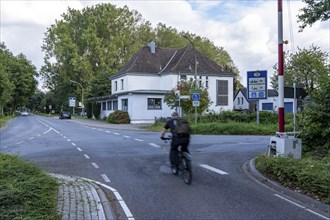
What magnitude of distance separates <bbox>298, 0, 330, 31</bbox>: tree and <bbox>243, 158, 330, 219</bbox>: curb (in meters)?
5.96

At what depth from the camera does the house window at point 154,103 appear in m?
42.6

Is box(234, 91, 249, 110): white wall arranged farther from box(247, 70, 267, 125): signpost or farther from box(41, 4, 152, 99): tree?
box(247, 70, 267, 125): signpost

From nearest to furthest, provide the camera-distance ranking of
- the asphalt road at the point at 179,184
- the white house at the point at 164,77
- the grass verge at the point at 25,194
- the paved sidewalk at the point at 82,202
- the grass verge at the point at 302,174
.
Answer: the grass verge at the point at 25,194 → the paved sidewalk at the point at 82,202 → the asphalt road at the point at 179,184 → the grass verge at the point at 302,174 → the white house at the point at 164,77

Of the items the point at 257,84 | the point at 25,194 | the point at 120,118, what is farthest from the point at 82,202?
the point at 120,118

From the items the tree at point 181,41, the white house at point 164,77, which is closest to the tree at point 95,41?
the tree at point 181,41

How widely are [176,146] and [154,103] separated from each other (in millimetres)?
34027

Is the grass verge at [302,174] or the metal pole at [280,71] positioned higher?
the metal pole at [280,71]

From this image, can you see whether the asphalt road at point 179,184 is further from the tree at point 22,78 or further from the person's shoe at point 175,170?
the tree at point 22,78

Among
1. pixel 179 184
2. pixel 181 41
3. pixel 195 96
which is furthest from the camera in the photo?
pixel 181 41

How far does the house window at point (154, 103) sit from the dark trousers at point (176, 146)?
33.3 m

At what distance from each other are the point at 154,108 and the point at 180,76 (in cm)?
637

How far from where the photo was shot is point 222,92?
A: 49.6 metres

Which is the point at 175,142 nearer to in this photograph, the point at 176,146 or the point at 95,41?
the point at 176,146

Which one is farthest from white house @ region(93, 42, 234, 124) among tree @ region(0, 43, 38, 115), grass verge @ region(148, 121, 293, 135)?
tree @ region(0, 43, 38, 115)
